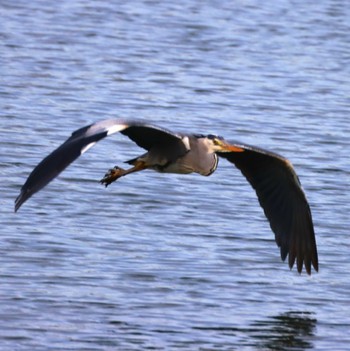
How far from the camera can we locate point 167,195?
13.0m

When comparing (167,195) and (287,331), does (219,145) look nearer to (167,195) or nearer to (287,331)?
(287,331)

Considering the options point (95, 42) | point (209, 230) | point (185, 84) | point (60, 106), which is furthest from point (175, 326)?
point (95, 42)

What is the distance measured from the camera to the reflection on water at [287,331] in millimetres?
9672

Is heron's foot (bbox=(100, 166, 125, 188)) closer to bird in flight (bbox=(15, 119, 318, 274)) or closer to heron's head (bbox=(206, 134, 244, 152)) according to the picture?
bird in flight (bbox=(15, 119, 318, 274))

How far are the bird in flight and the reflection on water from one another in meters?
0.71

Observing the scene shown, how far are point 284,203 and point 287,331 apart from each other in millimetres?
1349

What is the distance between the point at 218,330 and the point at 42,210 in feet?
9.75

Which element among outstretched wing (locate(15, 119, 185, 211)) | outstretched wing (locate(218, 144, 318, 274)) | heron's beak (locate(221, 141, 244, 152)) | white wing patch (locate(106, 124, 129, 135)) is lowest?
outstretched wing (locate(218, 144, 318, 274))

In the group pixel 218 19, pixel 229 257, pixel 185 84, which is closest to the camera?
pixel 229 257

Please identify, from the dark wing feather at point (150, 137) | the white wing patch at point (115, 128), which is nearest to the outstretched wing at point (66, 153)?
the white wing patch at point (115, 128)

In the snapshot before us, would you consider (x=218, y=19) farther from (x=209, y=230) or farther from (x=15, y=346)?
(x=15, y=346)

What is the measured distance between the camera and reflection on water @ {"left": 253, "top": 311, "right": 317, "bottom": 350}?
9672mm

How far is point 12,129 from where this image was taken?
1512 centimetres

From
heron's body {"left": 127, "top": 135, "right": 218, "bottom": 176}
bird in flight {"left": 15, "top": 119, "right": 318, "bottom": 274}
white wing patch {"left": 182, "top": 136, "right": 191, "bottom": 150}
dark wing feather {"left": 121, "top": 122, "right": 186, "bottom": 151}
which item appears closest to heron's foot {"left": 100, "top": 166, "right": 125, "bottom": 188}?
bird in flight {"left": 15, "top": 119, "right": 318, "bottom": 274}
